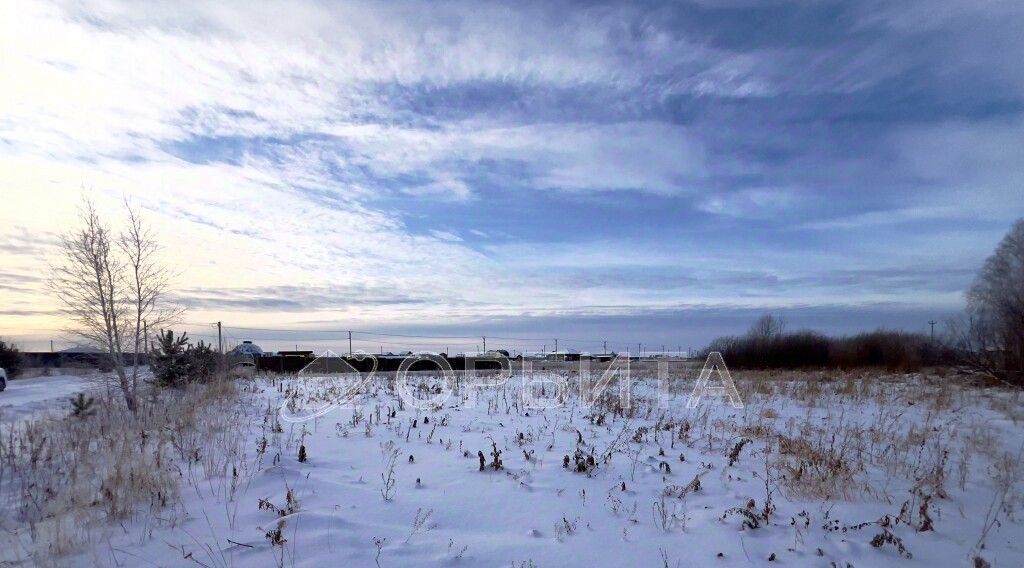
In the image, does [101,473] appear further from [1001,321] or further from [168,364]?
[1001,321]

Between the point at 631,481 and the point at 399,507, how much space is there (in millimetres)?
2372

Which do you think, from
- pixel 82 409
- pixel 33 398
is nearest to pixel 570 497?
pixel 82 409

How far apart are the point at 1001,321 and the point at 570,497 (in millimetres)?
14511

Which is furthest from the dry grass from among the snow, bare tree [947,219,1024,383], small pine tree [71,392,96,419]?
bare tree [947,219,1024,383]

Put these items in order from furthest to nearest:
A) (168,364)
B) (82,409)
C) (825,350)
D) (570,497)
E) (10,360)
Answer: (825,350) < (10,360) < (168,364) < (82,409) < (570,497)

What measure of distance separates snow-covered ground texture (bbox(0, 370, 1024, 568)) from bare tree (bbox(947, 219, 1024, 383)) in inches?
226

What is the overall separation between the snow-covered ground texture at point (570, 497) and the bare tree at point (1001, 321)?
575cm

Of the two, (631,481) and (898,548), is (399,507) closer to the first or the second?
(631,481)

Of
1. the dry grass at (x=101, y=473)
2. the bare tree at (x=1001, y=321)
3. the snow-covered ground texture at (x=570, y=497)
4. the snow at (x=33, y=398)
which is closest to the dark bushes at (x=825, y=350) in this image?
the bare tree at (x=1001, y=321)

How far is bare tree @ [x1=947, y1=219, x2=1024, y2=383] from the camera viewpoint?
1259 cm

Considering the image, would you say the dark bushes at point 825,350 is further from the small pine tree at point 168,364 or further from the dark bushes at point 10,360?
the dark bushes at point 10,360

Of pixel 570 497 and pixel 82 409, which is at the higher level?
pixel 82 409

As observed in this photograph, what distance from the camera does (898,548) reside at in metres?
3.83

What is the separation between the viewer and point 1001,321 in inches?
522
